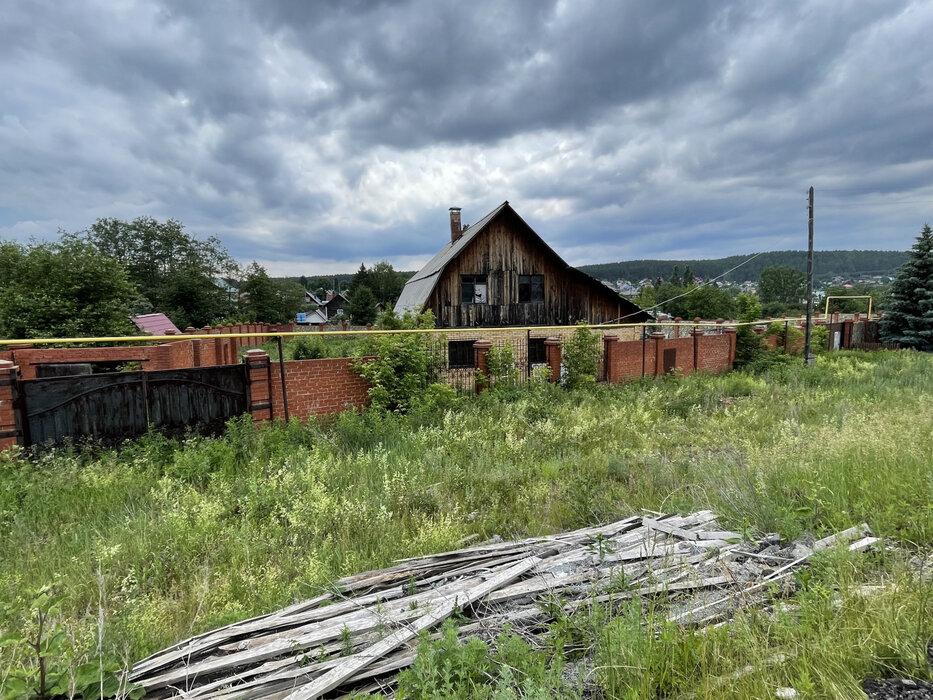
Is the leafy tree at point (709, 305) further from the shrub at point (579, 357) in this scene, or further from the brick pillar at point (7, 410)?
the brick pillar at point (7, 410)

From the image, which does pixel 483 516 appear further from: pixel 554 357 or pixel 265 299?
pixel 265 299

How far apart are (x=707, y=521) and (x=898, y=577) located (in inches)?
47.1

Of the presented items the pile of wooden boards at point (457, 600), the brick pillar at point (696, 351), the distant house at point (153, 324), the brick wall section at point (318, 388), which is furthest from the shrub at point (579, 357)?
the distant house at point (153, 324)

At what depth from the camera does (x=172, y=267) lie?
51.8 metres

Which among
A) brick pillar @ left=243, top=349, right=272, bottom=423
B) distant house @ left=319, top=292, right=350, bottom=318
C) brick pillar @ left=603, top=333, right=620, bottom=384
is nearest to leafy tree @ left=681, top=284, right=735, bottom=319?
distant house @ left=319, top=292, right=350, bottom=318

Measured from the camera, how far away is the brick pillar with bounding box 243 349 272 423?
295 inches

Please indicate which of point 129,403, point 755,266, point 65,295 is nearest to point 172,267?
point 65,295

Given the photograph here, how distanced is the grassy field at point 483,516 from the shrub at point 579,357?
3157 mm

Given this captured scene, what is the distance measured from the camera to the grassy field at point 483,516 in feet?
6.52

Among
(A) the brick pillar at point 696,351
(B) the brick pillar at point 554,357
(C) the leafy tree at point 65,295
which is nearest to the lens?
(B) the brick pillar at point 554,357

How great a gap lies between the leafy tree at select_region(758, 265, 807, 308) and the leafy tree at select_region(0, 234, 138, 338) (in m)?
97.6

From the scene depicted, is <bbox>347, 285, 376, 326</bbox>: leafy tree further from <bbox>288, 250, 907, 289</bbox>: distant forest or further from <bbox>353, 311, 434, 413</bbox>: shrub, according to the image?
<bbox>353, 311, 434, 413</bbox>: shrub

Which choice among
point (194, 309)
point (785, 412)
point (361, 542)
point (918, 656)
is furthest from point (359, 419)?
point (194, 309)

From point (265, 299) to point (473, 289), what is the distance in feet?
149
